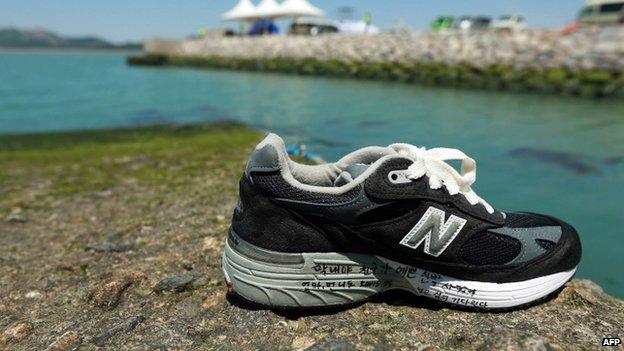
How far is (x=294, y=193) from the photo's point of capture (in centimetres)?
250

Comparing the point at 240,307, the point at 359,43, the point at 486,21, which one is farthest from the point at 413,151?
the point at 486,21

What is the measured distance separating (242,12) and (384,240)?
70.0 m

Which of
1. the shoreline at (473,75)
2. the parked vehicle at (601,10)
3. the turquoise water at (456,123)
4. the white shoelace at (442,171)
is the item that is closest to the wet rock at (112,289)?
the white shoelace at (442,171)

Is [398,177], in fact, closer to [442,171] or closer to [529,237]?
[442,171]

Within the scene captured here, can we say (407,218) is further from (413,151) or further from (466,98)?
(466,98)

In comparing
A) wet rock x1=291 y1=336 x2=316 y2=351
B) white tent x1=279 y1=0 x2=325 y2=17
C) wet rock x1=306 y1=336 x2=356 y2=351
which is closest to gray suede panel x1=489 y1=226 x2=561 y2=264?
wet rock x1=306 y1=336 x2=356 y2=351

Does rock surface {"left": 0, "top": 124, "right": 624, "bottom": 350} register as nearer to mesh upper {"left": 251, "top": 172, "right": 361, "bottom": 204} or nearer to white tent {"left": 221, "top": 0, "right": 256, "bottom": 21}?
mesh upper {"left": 251, "top": 172, "right": 361, "bottom": 204}

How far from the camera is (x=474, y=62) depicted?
26734 mm

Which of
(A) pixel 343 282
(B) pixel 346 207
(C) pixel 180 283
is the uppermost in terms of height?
(B) pixel 346 207

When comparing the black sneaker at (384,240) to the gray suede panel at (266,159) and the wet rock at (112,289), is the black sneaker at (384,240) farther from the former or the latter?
the wet rock at (112,289)

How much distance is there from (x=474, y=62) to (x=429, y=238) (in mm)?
26653

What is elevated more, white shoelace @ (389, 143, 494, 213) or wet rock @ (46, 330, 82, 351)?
white shoelace @ (389, 143, 494, 213)

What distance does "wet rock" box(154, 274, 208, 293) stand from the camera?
3.15 m

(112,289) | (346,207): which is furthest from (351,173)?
(112,289)
